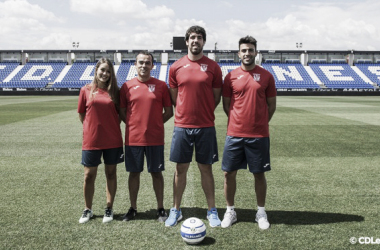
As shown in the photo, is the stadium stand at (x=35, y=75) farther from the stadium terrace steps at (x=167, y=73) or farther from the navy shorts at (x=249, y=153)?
the navy shorts at (x=249, y=153)

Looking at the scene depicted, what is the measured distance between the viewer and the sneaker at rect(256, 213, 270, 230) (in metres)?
4.25

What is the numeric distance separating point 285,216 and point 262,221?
533mm

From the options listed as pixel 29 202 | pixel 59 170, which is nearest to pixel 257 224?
pixel 29 202

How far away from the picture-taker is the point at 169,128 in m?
14.1

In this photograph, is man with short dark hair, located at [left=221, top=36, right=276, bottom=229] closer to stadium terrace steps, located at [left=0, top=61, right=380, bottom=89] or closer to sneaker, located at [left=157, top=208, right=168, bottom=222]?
sneaker, located at [left=157, top=208, right=168, bottom=222]

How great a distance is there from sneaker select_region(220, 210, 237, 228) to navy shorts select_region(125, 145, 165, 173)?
106 centimetres

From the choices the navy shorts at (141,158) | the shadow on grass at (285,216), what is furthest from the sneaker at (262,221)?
the navy shorts at (141,158)

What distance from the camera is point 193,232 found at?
3.79 m

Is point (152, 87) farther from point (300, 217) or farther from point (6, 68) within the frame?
point (6, 68)

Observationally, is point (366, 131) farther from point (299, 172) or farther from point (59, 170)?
point (59, 170)

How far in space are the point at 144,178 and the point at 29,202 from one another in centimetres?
213

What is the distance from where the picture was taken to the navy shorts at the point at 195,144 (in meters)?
4.37
